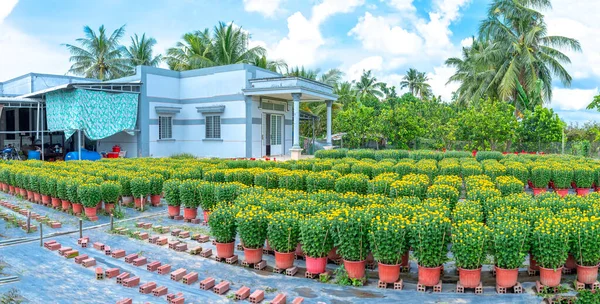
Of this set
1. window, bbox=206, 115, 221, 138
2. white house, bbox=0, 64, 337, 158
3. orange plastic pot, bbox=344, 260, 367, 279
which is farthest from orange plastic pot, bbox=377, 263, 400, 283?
window, bbox=206, 115, 221, 138

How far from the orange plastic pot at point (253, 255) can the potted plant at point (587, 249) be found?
4.44 metres

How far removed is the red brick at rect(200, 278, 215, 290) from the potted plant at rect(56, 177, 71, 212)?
6175 millimetres

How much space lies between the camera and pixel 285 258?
6148mm

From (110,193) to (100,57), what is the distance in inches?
1277

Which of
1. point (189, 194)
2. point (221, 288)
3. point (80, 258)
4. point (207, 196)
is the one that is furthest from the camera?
point (189, 194)

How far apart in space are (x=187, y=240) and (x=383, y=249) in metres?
4.07

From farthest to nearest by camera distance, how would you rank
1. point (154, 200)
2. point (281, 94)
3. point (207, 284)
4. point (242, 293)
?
point (281, 94)
point (154, 200)
point (207, 284)
point (242, 293)

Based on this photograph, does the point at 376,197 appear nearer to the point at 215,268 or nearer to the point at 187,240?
the point at 215,268

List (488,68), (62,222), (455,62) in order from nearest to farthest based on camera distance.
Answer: (62,222) → (488,68) → (455,62)

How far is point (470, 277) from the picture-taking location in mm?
5395

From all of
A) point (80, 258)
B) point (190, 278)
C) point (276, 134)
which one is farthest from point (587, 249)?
point (276, 134)

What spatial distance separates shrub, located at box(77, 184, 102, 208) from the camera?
9273 mm

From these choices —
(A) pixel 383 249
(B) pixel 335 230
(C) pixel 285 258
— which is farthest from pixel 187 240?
(A) pixel 383 249

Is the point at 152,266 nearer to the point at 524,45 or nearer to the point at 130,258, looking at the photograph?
the point at 130,258
